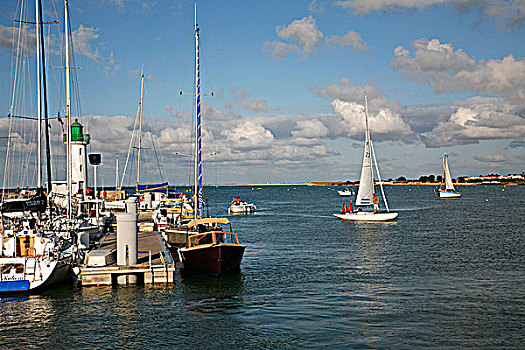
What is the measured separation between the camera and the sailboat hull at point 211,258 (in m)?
29.9

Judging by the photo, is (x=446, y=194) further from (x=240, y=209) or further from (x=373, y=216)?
(x=373, y=216)

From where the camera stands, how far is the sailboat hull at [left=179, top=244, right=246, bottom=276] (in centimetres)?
2988

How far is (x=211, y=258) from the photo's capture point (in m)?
29.9

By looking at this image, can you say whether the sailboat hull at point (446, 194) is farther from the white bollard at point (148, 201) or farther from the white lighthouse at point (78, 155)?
the white lighthouse at point (78, 155)

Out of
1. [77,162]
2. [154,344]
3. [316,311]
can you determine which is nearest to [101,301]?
[154,344]

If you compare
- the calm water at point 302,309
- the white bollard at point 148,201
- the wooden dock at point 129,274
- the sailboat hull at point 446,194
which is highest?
the white bollard at point 148,201

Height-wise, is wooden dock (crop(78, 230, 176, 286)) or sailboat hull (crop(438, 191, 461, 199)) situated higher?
sailboat hull (crop(438, 191, 461, 199))

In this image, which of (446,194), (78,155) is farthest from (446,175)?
(78,155)

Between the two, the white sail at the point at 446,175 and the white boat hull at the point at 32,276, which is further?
the white sail at the point at 446,175

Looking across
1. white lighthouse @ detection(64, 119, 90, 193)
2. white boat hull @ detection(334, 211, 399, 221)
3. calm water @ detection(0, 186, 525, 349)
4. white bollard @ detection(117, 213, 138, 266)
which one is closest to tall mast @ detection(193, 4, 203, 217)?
calm water @ detection(0, 186, 525, 349)

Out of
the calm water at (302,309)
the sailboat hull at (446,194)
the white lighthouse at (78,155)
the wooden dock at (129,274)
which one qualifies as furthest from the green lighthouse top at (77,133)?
the sailboat hull at (446,194)

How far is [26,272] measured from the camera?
84.2 feet

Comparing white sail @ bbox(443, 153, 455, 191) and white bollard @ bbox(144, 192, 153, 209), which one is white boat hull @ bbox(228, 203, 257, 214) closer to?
white bollard @ bbox(144, 192, 153, 209)

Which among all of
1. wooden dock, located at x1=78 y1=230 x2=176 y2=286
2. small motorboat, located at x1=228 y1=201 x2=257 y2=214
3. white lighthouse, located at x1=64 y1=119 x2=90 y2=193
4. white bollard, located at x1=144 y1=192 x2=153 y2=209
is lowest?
wooden dock, located at x1=78 y1=230 x2=176 y2=286
